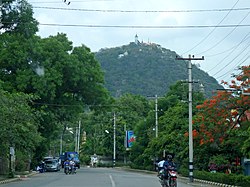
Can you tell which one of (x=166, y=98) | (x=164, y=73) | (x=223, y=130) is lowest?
(x=223, y=130)

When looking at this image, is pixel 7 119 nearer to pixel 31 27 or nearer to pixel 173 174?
pixel 31 27

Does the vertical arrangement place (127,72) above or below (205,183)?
above

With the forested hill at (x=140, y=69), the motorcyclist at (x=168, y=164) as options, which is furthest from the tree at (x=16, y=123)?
the forested hill at (x=140, y=69)

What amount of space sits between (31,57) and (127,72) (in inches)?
2643

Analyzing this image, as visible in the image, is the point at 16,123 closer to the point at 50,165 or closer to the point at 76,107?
the point at 76,107

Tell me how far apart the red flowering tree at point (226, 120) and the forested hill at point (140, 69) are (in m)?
58.0

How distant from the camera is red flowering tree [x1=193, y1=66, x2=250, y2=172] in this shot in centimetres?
3216

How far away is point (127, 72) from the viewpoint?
113 m

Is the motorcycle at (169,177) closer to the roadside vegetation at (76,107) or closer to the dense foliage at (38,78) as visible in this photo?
the roadside vegetation at (76,107)

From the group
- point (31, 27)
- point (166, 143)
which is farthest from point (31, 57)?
point (166, 143)

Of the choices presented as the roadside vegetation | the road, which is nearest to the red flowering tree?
the roadside vegetation

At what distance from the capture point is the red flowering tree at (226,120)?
32.2m

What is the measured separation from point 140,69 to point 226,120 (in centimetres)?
7908

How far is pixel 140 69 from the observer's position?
113 metres
